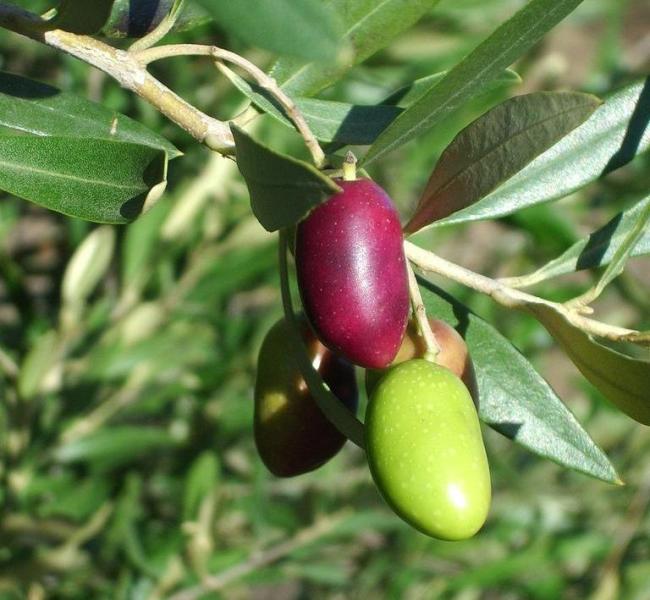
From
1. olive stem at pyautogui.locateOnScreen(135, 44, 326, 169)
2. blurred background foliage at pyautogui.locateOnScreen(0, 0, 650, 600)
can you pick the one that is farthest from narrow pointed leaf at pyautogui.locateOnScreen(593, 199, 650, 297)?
blurred background foliage at pyautogui.locateOnScreen(0, 0, 650, 600)

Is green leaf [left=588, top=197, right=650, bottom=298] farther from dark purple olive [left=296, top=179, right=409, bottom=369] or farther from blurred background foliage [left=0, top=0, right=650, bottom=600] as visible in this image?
blurred background foliage [left=0, top=0, right=650, bottom=600]

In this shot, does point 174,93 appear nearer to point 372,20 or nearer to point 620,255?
point 372,20

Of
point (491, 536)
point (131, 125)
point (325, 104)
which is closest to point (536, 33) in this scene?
point (325, 104)

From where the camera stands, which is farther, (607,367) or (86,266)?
(86,266)

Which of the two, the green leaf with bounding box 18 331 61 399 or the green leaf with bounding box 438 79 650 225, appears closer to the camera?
the green leaf with bounding box 438 79 650 225

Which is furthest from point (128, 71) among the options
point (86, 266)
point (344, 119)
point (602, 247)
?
point (86, 266)

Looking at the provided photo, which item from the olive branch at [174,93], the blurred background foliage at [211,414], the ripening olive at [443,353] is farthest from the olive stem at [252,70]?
the blurred background foliage at [211,414]
